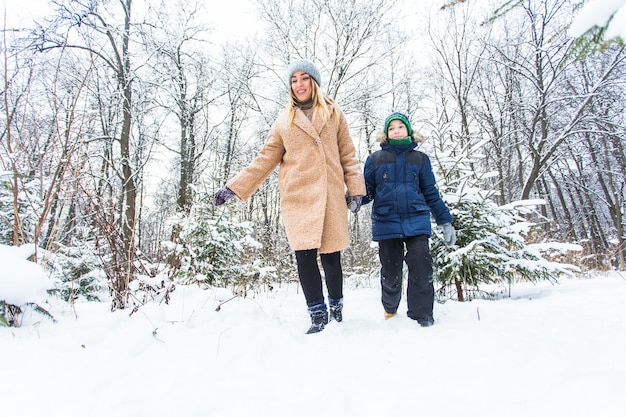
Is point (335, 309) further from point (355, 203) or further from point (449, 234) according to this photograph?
point (449, 234)

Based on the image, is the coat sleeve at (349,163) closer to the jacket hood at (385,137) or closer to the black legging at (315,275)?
the jacket hood at (385,137)

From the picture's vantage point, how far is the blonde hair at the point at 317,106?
225 centimetres

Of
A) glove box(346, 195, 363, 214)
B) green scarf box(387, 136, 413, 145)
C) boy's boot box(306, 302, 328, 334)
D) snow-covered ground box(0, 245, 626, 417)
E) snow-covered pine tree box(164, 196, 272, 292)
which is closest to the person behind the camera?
snow-covered ground box(0, 245, 626, 417)

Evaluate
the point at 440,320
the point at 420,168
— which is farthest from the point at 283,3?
the point at 440,320

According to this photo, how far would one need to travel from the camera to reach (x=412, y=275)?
2.20m

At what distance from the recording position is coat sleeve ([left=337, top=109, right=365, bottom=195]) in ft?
7.54

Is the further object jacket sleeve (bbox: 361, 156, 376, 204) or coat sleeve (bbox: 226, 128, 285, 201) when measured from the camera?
jacket sleeve (bbox: 361, 156, 376, 204)

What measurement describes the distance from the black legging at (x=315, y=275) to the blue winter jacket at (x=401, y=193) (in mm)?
370

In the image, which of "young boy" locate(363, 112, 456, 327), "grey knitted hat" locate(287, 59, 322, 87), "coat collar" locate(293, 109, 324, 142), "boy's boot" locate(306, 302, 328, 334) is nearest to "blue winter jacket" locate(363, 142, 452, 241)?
"young boy" locate(363, 112, 456, 327)

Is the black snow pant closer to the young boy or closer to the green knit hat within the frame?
the young boy

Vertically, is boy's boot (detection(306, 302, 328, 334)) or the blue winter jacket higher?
the blue winter jacket

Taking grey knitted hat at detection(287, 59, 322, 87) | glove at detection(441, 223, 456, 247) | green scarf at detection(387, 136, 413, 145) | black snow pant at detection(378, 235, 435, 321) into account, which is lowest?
black snow pant at detection(378, 235, 435, 321)

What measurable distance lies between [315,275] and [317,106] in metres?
1.16

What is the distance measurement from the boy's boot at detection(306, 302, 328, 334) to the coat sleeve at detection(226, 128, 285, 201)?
849 millimetres
